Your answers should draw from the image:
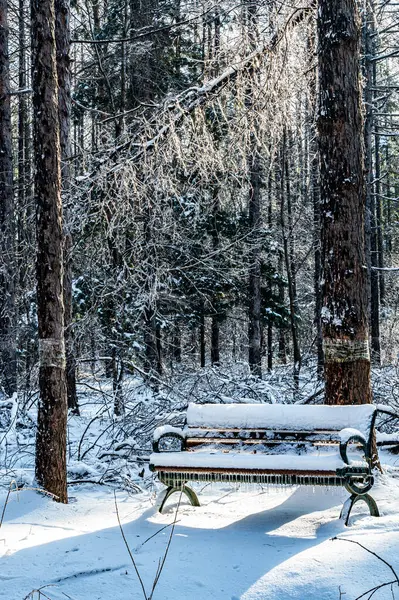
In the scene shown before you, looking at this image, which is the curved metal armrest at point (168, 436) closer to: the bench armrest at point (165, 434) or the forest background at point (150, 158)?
the bench armrest at point (165, 434)

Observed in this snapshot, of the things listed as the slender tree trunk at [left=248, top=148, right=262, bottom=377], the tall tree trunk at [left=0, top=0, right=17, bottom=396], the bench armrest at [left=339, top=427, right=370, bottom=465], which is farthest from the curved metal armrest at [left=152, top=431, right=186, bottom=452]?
the slender tree trunk at [left=248, top=148, right=262, bottom=377]

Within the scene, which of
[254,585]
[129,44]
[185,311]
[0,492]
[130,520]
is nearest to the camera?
[254,585]

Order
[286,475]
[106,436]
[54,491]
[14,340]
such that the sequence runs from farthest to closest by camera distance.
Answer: [14,340]
[106,436]
[54,491]
[286,475]

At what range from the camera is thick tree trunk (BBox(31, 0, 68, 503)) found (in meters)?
4.61

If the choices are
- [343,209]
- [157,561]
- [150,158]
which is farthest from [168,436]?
[150,158]

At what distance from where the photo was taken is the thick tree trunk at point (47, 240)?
4613 mm

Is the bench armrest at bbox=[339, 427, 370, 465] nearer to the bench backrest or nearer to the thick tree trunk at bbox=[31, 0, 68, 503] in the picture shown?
the bench backrest

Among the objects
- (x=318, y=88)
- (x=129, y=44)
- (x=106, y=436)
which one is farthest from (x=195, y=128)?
(x=129, y=44)

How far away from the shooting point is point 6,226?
1065 cm

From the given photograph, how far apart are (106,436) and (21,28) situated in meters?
12.8

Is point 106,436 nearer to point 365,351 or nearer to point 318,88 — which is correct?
point 365,351

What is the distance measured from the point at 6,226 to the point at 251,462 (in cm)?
815

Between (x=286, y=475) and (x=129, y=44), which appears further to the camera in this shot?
(x=129, y=44)

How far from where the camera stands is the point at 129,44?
1413 cm
